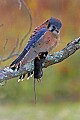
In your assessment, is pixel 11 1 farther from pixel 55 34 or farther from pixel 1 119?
pixel 55 34

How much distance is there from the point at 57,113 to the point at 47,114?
0.33 feet

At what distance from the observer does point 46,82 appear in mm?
6586

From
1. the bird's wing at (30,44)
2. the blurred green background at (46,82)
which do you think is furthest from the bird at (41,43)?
the blurred green background at (46,82)

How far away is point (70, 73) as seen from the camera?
22.5 feet

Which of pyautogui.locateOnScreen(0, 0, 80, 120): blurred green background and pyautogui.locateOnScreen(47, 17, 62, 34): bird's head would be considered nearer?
pyautogui.locateOnScreen(47, 17, 62, 34): bird's head

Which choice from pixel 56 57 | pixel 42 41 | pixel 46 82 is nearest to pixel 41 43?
pixel 42 41

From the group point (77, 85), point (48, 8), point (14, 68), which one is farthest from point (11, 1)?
point (14, 68)

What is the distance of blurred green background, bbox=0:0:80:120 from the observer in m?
5.89

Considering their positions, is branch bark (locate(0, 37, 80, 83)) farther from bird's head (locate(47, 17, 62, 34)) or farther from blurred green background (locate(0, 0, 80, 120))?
blurred green background (locate(0, 0, 80, 120))

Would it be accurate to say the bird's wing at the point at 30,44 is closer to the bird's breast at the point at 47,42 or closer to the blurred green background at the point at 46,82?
the bird's breast at the point at 47,42

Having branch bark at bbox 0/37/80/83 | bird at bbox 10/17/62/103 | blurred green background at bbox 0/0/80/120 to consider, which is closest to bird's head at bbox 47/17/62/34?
bird at bbox 10/17/62/103

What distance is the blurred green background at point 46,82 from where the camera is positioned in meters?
5.89

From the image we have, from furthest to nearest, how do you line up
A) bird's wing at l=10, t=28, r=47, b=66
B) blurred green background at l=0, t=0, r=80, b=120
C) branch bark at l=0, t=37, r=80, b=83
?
1. blurred green background at l=0, t=0, r=80, b=120
2. branch bark at l=0, t=37, r=80, b=83
3. bird's wing at l=10, t=28, r=47, b=66

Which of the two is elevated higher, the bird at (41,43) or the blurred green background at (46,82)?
the blurred green background at (46,82)
